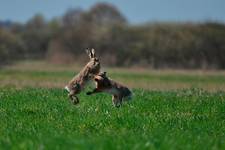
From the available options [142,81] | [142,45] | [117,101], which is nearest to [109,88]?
[117,101]

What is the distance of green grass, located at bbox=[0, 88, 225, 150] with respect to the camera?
8547 mm

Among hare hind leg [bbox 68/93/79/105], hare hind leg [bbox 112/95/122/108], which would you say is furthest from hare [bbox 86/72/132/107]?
hare hind leg [bbox 68/93/79/105]

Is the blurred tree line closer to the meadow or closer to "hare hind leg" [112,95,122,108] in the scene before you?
the meadow

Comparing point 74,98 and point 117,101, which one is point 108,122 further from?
point 74,98

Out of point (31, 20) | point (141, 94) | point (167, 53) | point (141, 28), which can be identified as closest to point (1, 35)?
point (141, 28)

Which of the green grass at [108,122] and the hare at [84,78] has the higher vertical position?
the hare at [84,78]

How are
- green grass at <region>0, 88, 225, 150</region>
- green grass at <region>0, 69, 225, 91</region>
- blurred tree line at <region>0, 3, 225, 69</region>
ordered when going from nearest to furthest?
1. green grass at <region>0, 88, 225, 150</region>
2. green grass at <region>0, 69, 225, 91</region>
3. blurred tree line at <region>0, 3, 225, 69</region>

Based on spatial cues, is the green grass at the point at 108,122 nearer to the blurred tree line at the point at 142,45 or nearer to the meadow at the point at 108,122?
the meadow at the point at 108,122

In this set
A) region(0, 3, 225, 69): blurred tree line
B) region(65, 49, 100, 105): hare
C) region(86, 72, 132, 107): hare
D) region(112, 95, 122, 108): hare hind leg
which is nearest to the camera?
region(86, 72, 132, 107): hare

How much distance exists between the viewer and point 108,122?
1179 cm

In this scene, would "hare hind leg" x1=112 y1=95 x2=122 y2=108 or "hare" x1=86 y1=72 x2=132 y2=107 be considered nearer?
"hare" x1=86 y1=72 x2=132 y2=107

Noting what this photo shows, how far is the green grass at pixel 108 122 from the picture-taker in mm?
8547

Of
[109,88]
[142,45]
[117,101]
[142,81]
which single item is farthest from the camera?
[142,45]

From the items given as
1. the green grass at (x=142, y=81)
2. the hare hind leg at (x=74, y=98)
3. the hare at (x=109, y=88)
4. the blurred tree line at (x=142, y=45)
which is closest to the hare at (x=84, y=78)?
the hare hind leg at (x=74, y=98)
